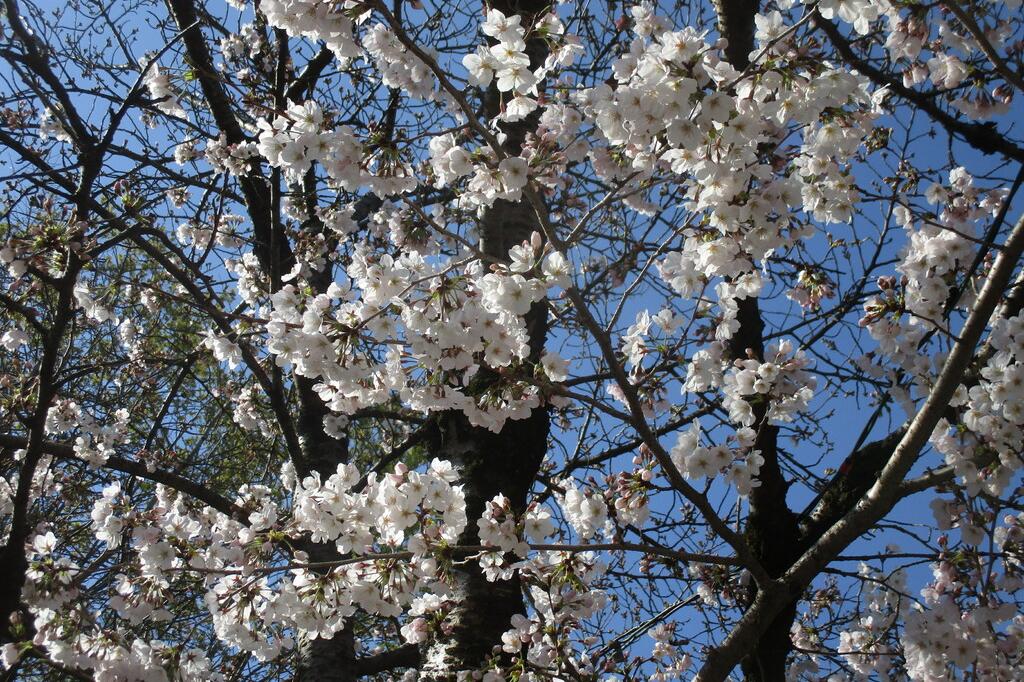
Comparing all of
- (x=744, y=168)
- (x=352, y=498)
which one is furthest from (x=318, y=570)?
(x=744, y=168)

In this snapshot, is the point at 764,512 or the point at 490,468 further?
the point at 764,512

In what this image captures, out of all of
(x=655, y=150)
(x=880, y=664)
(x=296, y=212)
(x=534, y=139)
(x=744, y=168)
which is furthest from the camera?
(x=296, y=212)

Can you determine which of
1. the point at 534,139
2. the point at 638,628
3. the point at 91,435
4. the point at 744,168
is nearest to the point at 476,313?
the point at 534,139

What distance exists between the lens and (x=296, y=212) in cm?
539

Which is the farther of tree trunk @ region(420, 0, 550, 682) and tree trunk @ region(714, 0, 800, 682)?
tree trunk @ region(714, 0, 800, 682)

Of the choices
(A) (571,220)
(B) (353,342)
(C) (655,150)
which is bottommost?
(B) (353,342)

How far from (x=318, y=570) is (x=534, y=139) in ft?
6.68

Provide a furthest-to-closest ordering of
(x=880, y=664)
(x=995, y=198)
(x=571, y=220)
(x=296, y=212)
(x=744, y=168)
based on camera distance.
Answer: (x=296, y=212)
(x=571, y=220)
(x=880, y=664)
(x=995, y=198)
(x=744, y=168)

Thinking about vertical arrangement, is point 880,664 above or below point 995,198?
below

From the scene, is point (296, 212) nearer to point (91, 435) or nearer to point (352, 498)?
point (91, 435)

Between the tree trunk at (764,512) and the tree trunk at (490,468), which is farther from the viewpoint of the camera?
the tree trunk at (764,512)

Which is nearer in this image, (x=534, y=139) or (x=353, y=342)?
(x=353, y=342)

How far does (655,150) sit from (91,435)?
3.76 m

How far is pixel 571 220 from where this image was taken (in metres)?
4.95
